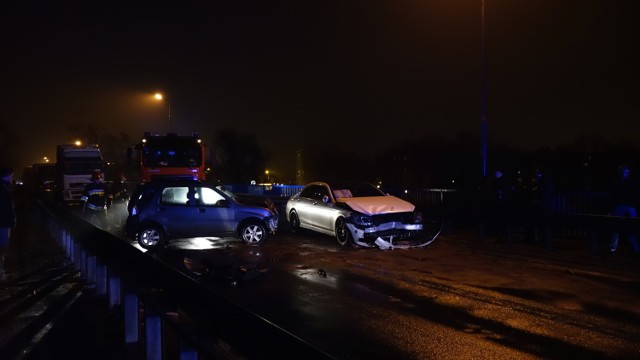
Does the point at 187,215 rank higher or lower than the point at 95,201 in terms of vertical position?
lower

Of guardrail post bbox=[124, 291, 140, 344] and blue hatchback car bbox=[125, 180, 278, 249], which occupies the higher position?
blue hatchback car bbox=[125, 180, 278, 249]

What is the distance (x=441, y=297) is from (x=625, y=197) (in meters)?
6.18

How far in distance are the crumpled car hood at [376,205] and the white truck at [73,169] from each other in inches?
848

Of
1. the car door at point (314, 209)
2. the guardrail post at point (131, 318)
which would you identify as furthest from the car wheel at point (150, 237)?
the guardrail post at point (131, 318)

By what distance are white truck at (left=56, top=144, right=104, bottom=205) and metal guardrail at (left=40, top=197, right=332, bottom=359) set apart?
24820mm

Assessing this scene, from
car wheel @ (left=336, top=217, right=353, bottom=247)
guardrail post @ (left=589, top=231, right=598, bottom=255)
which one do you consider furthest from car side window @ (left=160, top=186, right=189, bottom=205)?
guardrail post @ (left=589, top=231, right=598, bottom=255)

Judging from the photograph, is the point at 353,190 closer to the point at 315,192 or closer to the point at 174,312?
the point at 315,192

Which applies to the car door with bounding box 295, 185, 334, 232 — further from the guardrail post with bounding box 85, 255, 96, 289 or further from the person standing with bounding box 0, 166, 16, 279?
the person standing with bounding box 0, 166, 16, 279

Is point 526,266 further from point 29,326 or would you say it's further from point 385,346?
point 29,326

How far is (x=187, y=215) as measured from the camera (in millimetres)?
13867

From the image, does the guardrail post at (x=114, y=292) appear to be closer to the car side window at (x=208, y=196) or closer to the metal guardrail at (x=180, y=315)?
the metal guardrail at (x=180, y=315)

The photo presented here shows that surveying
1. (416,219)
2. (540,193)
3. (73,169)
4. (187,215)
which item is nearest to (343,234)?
(416,219)

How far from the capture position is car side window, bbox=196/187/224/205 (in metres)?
14.1

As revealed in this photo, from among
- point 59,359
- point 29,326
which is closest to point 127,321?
point 59,359
